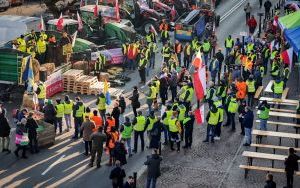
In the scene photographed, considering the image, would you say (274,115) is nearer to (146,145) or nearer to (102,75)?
(146,145)

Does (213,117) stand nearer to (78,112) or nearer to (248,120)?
(248,120)

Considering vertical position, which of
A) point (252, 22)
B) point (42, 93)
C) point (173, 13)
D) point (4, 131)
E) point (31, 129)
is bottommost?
point (4, 131)

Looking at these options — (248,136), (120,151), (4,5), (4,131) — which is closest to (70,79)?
(4,131)

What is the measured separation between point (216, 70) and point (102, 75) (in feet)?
17.7

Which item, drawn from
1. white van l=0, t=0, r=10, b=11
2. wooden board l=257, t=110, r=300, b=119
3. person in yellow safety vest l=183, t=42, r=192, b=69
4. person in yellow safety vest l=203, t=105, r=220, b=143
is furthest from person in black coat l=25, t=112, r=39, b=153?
white van l=0, t=0, r=10, b=11

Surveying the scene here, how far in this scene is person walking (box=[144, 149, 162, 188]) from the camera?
2075cm

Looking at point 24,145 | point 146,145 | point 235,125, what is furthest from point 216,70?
point 24,145

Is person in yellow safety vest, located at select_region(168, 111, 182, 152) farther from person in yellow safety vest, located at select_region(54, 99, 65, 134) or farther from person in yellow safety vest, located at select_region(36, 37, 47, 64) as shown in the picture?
person in yellow safety vest, located at select_region(36, 37, 47, 64)

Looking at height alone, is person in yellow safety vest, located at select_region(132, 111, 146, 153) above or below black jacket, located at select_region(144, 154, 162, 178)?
above

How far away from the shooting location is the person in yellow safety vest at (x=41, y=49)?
32.5 metres

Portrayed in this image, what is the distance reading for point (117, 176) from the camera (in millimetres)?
20469

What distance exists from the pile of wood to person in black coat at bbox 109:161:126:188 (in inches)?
439

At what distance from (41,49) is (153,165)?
13.6 metres

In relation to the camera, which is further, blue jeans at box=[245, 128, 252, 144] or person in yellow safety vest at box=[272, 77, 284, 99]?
person in yellow safety vest at box=[272, 77, 284, 99]
